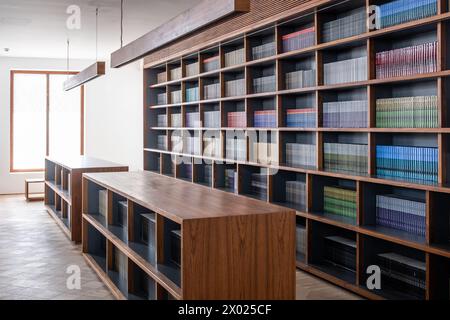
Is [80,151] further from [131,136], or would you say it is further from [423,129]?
[423,129]

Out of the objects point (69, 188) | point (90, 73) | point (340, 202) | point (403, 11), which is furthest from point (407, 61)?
point (69, 188)

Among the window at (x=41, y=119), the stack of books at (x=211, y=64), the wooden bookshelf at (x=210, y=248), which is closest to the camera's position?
the wooden bookshelf at (x=210, y=248)

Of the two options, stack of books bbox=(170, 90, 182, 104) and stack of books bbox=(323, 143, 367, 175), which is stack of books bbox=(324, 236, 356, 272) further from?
stack of books bbox=(170, 90, 182, 104)

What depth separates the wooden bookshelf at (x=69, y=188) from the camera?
22.3 ft

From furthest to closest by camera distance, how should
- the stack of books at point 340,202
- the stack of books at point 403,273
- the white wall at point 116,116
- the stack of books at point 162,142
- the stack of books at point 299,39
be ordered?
the white wall at point 116,116, the stack of books at point 162,142, the stack of books at point 299,39, the stack of books at point 340,202, the stack of books at point 403,273

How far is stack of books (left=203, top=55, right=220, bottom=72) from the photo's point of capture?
7443 mm

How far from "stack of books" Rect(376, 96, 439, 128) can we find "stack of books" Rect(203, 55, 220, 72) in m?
3.28

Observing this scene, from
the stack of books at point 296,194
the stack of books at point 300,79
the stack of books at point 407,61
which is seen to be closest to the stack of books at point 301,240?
the stack of books at point 296,194

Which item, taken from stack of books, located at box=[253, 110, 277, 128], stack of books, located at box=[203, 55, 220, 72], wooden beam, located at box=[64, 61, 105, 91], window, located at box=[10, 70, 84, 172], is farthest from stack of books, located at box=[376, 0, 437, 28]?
window, located at box=[10, 70, 84, 172]

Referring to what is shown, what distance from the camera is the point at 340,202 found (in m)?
5.15

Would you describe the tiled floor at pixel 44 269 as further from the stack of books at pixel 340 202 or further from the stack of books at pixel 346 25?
Result: the stack of books at pixel 346 25

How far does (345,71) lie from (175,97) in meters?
4.34

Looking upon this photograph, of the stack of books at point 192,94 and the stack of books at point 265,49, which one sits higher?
the stack of books at point 265,49

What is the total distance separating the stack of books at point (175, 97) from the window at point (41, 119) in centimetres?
463
